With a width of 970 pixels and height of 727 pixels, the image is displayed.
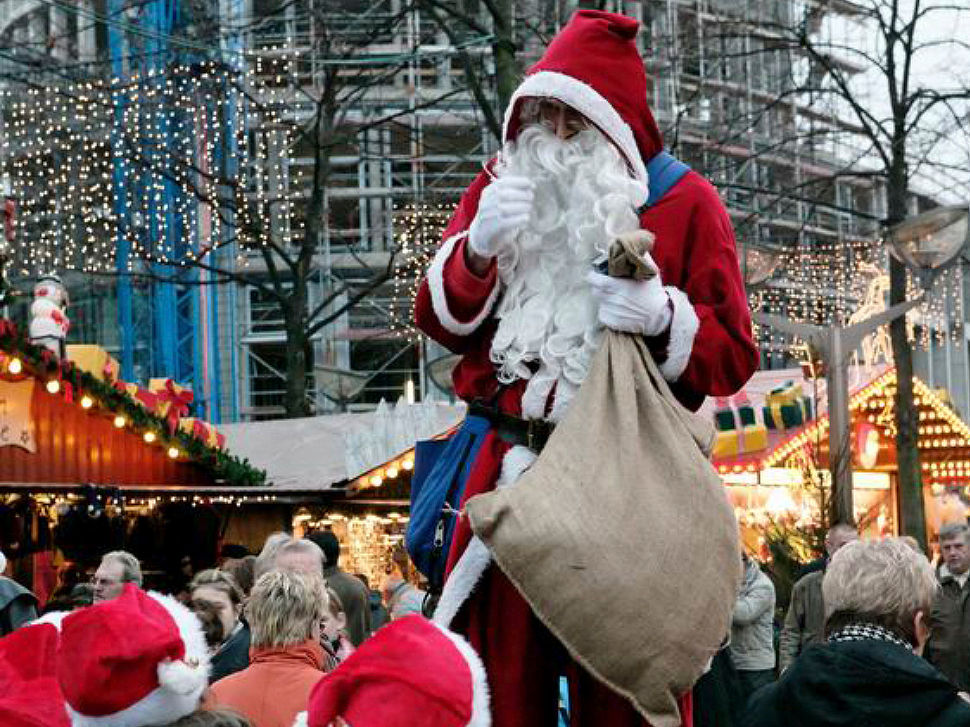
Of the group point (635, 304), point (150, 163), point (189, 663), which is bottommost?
point (189, 663)

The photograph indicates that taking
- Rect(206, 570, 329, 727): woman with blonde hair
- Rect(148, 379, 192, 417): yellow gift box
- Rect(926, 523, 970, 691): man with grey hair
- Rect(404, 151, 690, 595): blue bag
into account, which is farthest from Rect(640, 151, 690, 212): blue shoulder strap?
Rect(148, 379, 192, 417): yellow gift box

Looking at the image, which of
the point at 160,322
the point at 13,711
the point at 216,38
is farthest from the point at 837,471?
the point at 160,322

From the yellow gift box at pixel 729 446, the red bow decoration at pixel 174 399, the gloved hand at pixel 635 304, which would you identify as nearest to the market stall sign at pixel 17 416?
the red bow decoration at pixel 174 399

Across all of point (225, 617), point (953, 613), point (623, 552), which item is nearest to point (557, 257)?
point (623, 552)

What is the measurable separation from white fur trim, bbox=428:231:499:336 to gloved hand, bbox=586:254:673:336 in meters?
0.34

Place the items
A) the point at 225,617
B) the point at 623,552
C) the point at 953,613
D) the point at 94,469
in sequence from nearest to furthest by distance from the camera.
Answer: the point at 623,552 → the point at 225,617 → the point at 953,613 → the point at 94,469

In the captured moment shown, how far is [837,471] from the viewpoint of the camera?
1453cm

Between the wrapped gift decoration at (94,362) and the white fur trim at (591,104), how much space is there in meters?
12.0

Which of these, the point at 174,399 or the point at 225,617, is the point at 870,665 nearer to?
the point at 225,617

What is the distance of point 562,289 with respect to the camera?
4168 millimetres

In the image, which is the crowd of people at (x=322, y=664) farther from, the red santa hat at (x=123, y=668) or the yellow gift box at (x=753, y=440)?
the yellow gift box at (x=753, y=440)

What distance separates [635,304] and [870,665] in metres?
1.18

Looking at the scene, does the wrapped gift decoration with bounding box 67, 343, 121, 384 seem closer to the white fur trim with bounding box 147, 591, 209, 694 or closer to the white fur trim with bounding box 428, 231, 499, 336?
the white fur trim with bounding box 147, 591, 209, 694

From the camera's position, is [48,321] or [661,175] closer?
[661,175]
